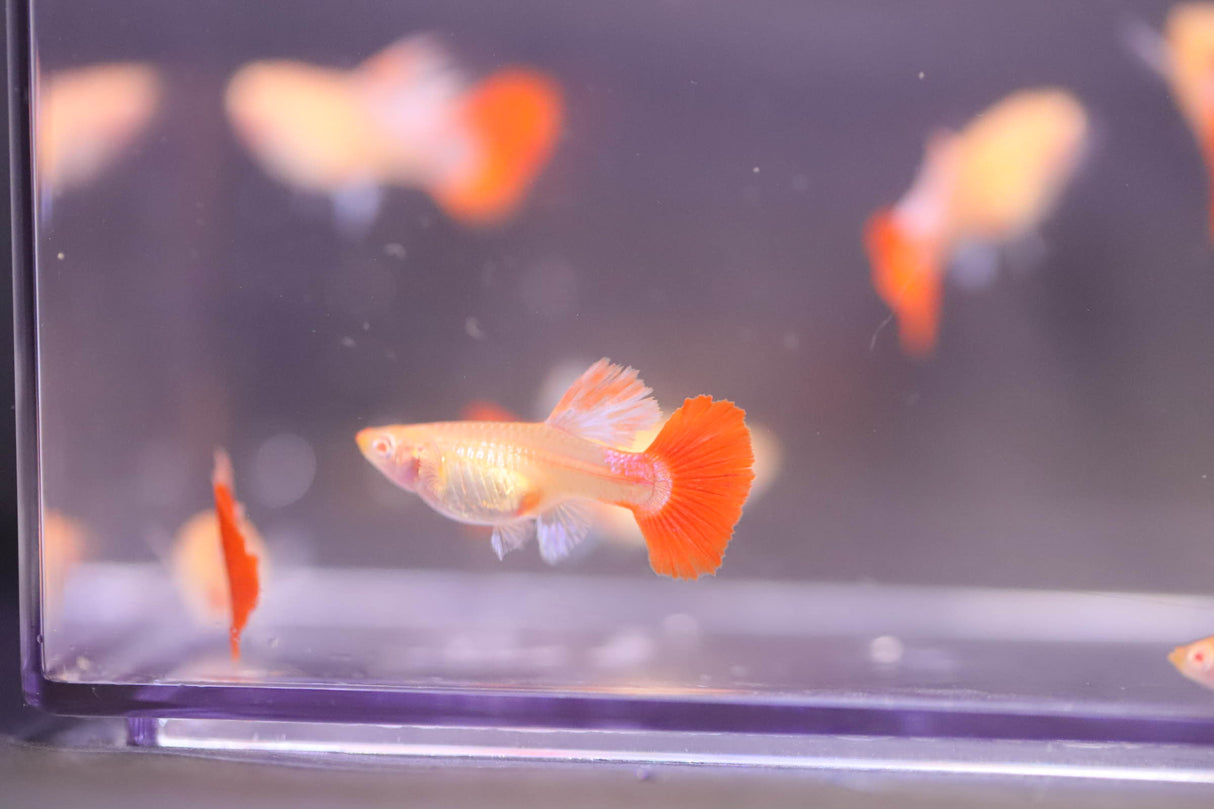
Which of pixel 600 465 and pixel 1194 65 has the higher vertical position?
pixel 1194 65

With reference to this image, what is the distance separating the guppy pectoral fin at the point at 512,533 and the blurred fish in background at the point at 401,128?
42 cm

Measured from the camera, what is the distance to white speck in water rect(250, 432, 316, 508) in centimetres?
107

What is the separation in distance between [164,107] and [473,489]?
70 cm

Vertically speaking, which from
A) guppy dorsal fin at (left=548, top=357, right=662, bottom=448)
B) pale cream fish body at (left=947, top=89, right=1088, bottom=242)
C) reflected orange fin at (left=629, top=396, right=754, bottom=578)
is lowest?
reflected orange fin at (left=629, top=396, right=754, bottom=578)

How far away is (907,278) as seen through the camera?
3.49ft

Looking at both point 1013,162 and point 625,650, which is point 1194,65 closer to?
point 1013,162

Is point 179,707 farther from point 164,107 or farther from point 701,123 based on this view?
point 701,123

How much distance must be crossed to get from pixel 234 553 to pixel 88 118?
Result: 0.60m

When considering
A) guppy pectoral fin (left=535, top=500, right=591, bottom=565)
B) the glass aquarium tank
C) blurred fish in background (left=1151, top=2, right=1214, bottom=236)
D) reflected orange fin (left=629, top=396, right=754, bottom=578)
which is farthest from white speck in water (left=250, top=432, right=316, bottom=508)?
blurred fish in background (left=1151, top=2, right=1214, bottom=236)

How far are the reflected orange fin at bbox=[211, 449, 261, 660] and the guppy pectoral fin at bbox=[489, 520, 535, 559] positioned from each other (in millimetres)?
352

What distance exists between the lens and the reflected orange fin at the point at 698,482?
2.68ft

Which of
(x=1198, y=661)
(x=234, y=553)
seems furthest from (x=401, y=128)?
(x=1198, y=661)

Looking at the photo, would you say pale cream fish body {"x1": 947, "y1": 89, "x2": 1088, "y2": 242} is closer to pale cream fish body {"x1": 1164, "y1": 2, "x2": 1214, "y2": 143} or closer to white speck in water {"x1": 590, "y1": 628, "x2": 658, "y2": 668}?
pale cream fish body {"x1": 1164, "y1": 2, "x2": 1214, "y2": 143}

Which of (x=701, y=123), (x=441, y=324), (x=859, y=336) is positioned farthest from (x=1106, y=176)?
(x=441, y=324)
